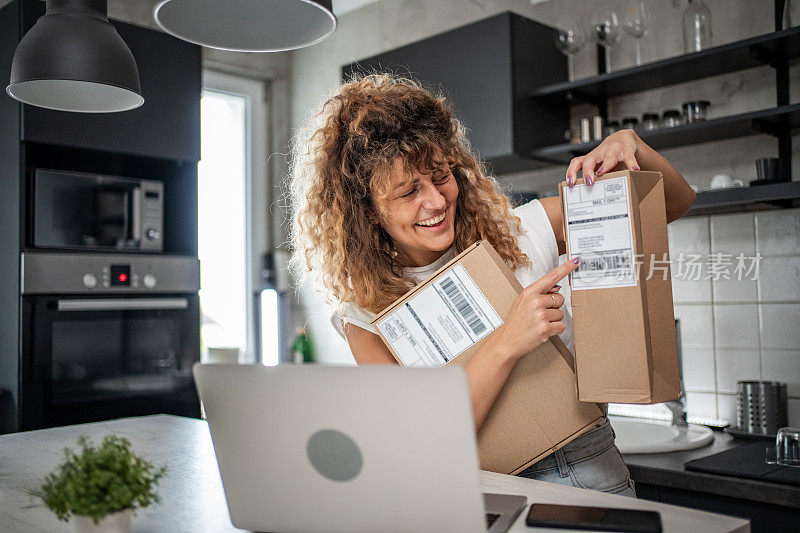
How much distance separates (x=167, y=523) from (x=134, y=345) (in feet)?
6.20

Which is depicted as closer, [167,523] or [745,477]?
[167,523]

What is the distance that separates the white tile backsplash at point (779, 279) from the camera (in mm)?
2219

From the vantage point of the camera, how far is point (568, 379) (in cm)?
117

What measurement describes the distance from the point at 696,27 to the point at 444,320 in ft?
5.24

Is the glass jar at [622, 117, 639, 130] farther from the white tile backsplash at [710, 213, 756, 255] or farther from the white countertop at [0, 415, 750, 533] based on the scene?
the white countertop at [0, 415, 750, 533]

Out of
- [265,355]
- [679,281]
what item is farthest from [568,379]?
[265,355]

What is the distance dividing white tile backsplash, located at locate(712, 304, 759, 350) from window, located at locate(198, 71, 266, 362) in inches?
89.4

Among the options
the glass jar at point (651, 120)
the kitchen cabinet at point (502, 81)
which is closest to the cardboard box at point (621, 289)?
the glass jar at point (651, 120)

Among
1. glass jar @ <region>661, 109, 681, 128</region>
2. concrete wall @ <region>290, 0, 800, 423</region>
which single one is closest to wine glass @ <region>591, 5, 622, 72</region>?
concrete wall @ <region>290, 0, 800, 423</region>

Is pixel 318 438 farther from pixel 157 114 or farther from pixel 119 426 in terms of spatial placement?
pixel 157 114

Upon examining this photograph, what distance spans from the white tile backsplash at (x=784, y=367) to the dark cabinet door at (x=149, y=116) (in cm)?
219

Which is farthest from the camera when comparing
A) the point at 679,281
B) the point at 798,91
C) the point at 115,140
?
the point at 115,140

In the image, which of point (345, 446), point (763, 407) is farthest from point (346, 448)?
point (763, 407)

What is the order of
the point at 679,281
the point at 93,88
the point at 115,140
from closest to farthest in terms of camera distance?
the point at 93,88
the point at 679,281
the point at 115,140
